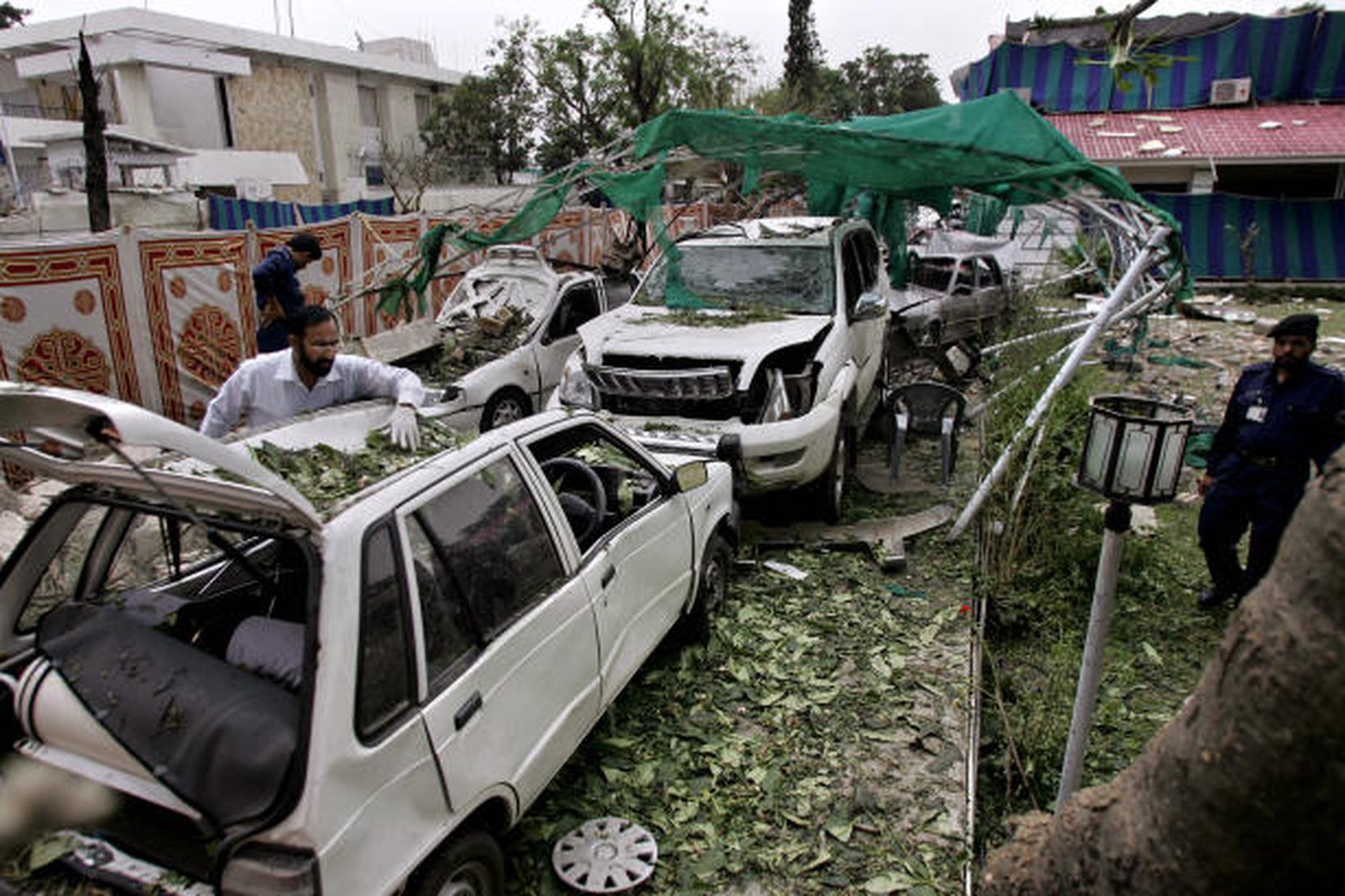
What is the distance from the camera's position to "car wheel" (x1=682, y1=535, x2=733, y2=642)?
→ 186 inches

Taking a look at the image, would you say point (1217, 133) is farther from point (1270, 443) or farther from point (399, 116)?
point (399, 116)

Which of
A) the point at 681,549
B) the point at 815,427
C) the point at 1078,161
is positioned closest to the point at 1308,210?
the point at 1078,161

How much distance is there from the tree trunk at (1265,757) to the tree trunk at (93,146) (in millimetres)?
16537

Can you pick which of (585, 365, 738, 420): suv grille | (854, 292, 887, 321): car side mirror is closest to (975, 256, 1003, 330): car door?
(854, 292, 887, 321): car side mirror

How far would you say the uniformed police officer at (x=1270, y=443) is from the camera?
4.72 meters

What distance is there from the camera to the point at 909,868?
320cm

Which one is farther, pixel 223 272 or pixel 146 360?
pixel 223 272

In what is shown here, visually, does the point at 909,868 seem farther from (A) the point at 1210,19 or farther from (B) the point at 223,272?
(A) the point at 1210,19

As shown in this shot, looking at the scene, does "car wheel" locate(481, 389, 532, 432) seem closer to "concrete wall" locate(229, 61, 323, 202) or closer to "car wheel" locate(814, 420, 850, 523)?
"car wheel" locate(814, 420, 850, 523)

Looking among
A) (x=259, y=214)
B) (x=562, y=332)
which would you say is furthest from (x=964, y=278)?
(x=259, y=214)

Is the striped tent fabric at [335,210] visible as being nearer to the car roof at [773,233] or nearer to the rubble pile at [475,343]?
the rubble pile at [475,343]

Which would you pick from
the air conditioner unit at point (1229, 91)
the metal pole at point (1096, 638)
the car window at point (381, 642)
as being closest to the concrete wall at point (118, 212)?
the car window at point (381, 642)

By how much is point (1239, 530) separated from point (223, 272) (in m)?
9.88

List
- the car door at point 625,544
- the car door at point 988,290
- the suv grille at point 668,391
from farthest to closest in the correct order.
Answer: the car door at point 988,290 < the suv grille at point 668,391 < the car door at point 625,544
